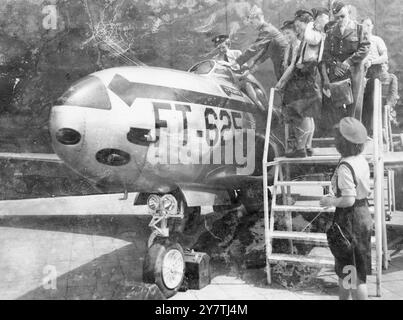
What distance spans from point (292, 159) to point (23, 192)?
48.3 feet

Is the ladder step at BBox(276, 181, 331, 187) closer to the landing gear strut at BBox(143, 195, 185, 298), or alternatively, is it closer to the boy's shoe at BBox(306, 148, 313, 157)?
the boy's shoe at BBox(306, 148, 313, 157)

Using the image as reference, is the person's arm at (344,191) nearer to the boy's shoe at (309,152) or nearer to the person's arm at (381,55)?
the boy's shoe at (309,152)

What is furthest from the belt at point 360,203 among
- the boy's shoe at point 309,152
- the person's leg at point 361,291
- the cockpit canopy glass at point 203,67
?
the cockpit canopy glass at point 203,67

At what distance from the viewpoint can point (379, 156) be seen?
15.8 ft

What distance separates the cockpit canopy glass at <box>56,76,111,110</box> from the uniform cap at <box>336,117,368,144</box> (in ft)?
8.06

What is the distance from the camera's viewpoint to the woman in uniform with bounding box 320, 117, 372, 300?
3775mm

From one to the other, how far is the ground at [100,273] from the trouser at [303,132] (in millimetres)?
1820

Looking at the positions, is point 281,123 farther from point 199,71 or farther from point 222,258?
point 222,258

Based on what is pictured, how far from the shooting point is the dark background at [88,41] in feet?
30.0

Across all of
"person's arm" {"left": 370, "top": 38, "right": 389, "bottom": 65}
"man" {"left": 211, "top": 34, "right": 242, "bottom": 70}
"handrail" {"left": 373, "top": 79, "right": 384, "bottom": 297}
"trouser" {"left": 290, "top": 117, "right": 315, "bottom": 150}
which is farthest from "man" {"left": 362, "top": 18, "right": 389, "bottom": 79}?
"handrail" {"left": 373, "top": 79, "right": 384, "bottom": 297}

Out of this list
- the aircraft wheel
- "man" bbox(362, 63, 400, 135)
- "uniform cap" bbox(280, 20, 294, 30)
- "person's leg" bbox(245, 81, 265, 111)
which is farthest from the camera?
"person's leg" bbox(245, 81, 265, 111)

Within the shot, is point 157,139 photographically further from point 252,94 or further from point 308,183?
point 252,94

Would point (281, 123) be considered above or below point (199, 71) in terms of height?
below

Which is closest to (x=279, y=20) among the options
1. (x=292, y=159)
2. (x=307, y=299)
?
(x=292, y=159)
